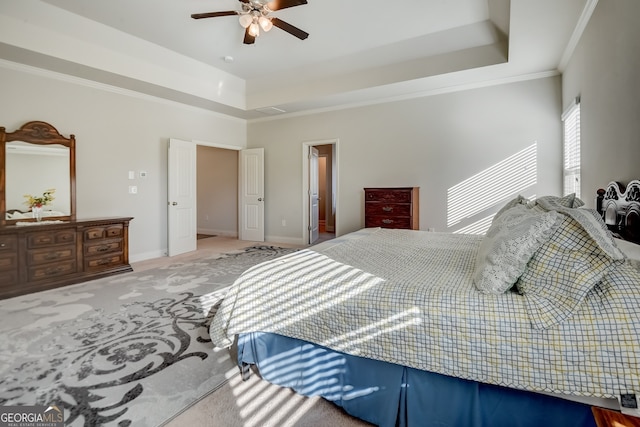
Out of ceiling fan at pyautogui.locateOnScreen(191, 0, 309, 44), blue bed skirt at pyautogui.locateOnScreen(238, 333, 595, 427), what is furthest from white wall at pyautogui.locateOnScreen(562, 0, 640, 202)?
ceiling fan at pyautogui.locateOnScreen(191, 0, 309, 44)

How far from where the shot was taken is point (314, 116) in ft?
19.3

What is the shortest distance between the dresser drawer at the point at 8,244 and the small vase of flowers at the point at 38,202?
534 millimetres

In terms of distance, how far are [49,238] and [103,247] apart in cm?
58

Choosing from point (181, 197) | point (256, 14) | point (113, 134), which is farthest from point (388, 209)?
point (113, 134)

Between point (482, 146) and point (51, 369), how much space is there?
17.4 feet

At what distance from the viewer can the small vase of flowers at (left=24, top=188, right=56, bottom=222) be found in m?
3.68

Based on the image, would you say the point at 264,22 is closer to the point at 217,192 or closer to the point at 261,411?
the point at 261,411

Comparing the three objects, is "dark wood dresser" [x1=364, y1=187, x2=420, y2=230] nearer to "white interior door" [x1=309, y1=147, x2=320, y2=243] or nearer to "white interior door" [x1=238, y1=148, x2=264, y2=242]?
"white interior door" [x1=309, y1=147, x2=320, y2=243]

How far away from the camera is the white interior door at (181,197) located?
204 inches

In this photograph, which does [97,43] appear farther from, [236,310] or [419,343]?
[419,343]

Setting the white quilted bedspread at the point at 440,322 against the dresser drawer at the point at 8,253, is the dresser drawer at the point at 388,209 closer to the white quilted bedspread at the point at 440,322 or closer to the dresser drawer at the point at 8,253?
the white quilted bedspread at the point at 440,322

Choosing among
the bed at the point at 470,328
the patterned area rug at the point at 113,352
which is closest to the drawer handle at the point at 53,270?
the patterned area rug at the point at 113,352

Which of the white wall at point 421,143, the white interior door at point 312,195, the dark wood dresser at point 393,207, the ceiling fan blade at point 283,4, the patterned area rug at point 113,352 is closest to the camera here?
the patterned area rug at point 113,352

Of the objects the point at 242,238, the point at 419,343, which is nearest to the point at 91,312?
the point at 419,343
